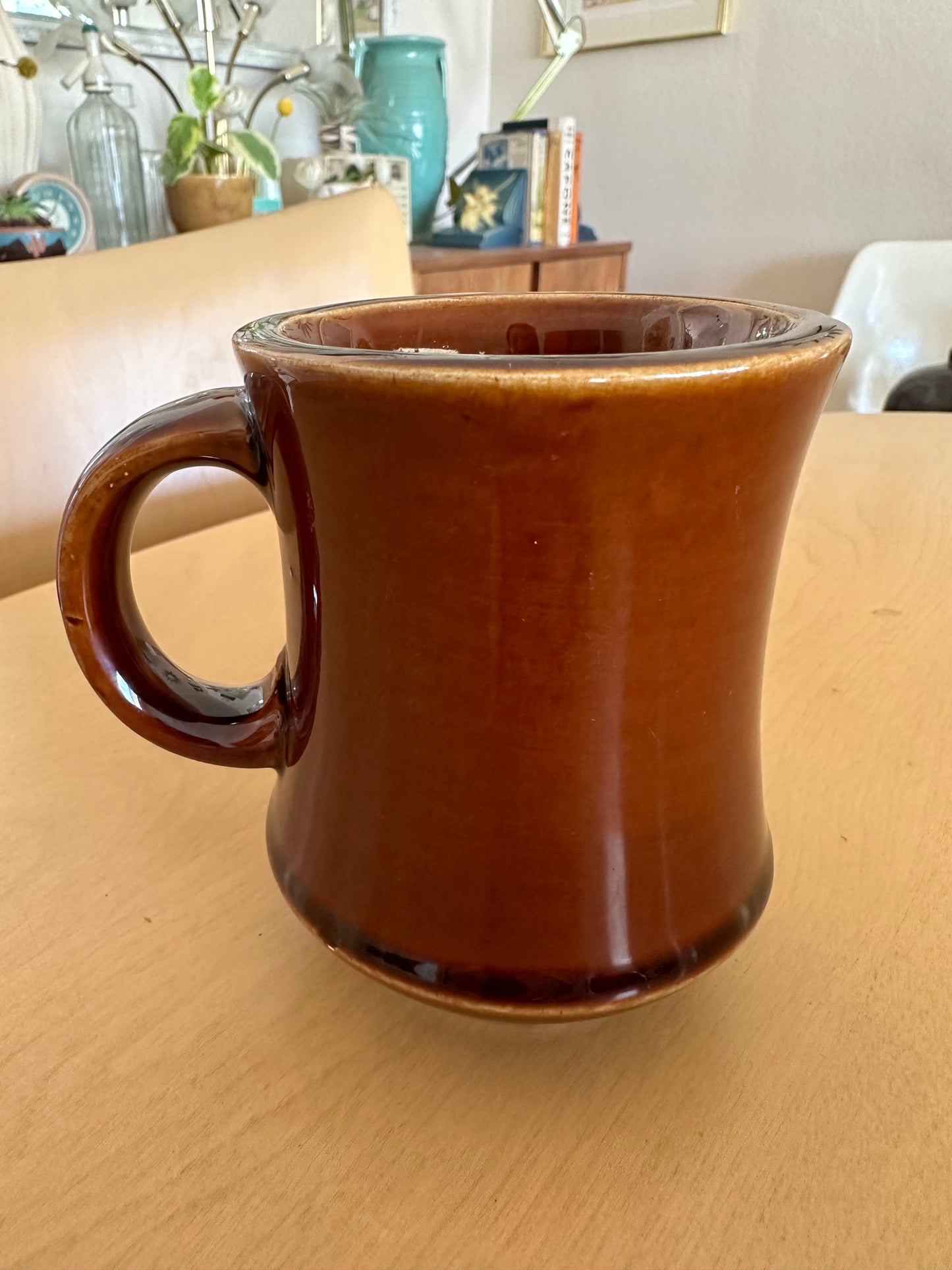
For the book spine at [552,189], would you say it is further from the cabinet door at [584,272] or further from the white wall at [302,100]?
the white wall at [302,100]

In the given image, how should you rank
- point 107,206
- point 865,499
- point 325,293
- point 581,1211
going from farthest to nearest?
point 107,206, point 325,293, point 865,499, point 581,1211

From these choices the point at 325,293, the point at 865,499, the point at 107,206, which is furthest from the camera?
the point at 107,206

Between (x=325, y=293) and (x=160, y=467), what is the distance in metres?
0.74

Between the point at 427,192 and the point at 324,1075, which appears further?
the point at 427,192

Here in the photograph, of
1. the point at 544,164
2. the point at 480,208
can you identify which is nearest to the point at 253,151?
the point at 480,208

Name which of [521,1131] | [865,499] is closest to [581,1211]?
[521,1131]

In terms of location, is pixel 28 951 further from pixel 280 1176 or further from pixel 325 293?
pixel 325 293

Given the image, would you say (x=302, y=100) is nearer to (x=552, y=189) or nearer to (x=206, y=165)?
(x=552, y=189)

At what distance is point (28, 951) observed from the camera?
303 mm

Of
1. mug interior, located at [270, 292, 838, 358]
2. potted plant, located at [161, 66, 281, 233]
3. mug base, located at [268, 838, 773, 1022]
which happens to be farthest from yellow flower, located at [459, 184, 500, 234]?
mug base, located at [268, 838, 773, 1022]

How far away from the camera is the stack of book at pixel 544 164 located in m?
1.92

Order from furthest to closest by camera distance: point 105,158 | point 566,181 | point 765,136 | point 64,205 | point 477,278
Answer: point 765,136 → point 566,181 → point 477,278 → point 105,158 → point 64,205

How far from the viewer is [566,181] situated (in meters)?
1.98

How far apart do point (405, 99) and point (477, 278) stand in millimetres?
388
